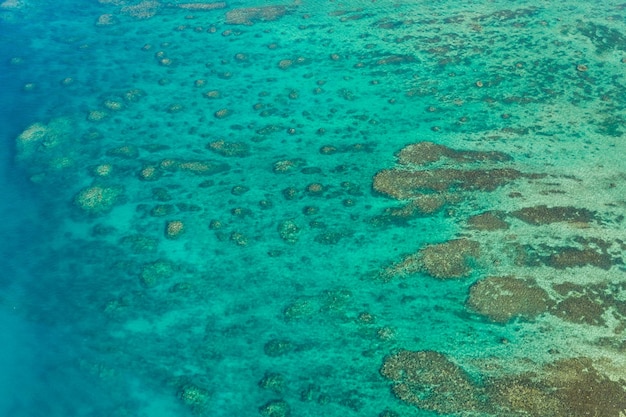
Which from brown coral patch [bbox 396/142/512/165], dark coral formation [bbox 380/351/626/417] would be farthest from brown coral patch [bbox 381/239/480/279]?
brown coral patch [bbox 396/142/512/165]

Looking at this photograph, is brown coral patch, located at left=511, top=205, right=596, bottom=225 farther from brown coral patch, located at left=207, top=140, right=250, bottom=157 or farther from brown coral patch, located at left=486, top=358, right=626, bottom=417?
brown coral patch, located at left=207, top=140, right=250, bottom=157

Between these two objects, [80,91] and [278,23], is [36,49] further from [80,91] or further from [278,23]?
[278,23]

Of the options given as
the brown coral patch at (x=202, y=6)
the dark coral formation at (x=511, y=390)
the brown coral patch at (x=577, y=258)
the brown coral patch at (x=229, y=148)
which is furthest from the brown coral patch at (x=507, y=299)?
the brown coral patch at (x=202, y=6)

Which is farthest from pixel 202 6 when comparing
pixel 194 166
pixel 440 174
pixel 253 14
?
pixel 440 174

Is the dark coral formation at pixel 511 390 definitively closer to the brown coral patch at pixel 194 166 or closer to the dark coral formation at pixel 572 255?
the dark coral formation at pixel 572 255

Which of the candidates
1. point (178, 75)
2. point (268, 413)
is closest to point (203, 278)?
point (268, 413)

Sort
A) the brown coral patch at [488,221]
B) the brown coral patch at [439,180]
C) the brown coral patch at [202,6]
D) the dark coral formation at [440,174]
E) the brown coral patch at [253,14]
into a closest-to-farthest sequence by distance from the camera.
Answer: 1. the brown coral patch at [488,221]
2. the brown coral patch at [439,180]
3. the dark coral formation at [440,174]
4. the brown coral patch at [253,14]
5. the brown coral patch at [202,6]
